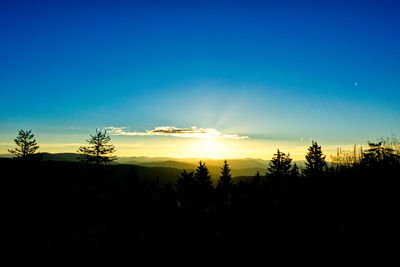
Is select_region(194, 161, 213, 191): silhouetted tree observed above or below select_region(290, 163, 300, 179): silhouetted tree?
above

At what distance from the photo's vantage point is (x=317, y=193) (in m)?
8.22

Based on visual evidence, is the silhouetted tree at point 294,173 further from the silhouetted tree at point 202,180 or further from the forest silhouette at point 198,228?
the forest silhouette at point 198,228

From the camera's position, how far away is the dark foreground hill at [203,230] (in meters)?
4.57

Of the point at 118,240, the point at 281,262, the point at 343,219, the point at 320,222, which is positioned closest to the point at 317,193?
the point at 343,219

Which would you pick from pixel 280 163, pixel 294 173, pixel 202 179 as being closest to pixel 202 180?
pixel 202 179

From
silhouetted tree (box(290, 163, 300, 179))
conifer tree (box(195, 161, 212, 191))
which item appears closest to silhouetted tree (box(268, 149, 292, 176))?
silhouetted tree (box(290, 163, 300, 179))

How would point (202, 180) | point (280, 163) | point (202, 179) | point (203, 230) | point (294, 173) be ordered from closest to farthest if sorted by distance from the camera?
point (203, 230)
point (202, 180)
point (202, 179)
point (294, 173)
point (280, 163)

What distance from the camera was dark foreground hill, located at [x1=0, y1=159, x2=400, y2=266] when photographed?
4.57m

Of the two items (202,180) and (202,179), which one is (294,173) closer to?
(202,179)

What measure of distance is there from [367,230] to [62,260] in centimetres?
767

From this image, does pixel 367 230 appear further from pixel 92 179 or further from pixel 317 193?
pixel 92 179

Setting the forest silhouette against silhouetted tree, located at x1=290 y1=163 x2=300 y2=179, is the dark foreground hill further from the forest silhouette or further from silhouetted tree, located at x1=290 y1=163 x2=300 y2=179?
silhouetted tree, located at x1=290 y1=163 x2=300 y2=179

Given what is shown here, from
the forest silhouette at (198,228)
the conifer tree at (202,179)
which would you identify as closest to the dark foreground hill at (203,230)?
the forest silhouette at (198,228)

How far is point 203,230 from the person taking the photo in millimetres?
5000
